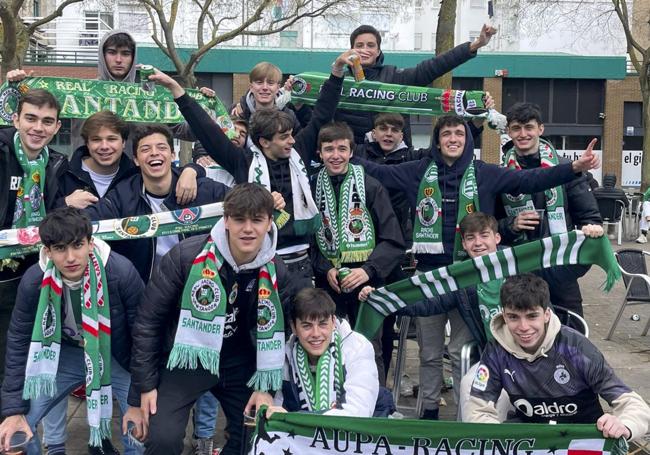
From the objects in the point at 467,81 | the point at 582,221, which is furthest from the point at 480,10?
the point at 582,221

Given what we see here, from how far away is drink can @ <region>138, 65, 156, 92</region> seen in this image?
5201 mm

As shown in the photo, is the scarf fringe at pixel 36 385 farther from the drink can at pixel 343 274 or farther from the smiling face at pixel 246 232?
the drink can at pixel 343 274

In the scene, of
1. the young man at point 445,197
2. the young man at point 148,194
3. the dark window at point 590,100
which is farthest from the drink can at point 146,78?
the dark window at point 590,100

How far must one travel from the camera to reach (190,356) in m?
4.09

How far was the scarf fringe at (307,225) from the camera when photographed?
512 centimetres

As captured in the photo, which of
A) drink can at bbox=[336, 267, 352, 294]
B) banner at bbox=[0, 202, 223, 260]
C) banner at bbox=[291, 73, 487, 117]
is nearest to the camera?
banner at bbox=[0, 202, 223, 260]

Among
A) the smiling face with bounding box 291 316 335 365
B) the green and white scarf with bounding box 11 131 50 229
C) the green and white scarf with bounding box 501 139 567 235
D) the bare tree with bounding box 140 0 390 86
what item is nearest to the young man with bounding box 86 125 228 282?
the green and white scarf with bounding box 11 131 50 229

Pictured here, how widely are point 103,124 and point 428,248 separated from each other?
7.67 ft

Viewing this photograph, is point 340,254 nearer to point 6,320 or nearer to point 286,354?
point 286,354

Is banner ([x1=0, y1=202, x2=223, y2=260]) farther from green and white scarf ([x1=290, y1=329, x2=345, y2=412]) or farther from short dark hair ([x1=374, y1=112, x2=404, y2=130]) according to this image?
short dark hair ([x1=374, y1=112, x2=404, y2=130])

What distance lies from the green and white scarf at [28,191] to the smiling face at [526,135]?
3296 mm

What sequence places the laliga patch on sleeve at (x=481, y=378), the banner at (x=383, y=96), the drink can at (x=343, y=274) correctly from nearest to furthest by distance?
the laliga patch on sleeve at (x=481, y=378) < the drink can at (x=343, y=274) < the banner at (x=383, y=96)

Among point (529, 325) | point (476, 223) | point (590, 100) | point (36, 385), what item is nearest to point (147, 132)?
point (36, 385)

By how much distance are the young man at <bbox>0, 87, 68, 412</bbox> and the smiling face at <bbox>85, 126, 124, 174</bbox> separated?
0.95 feet
